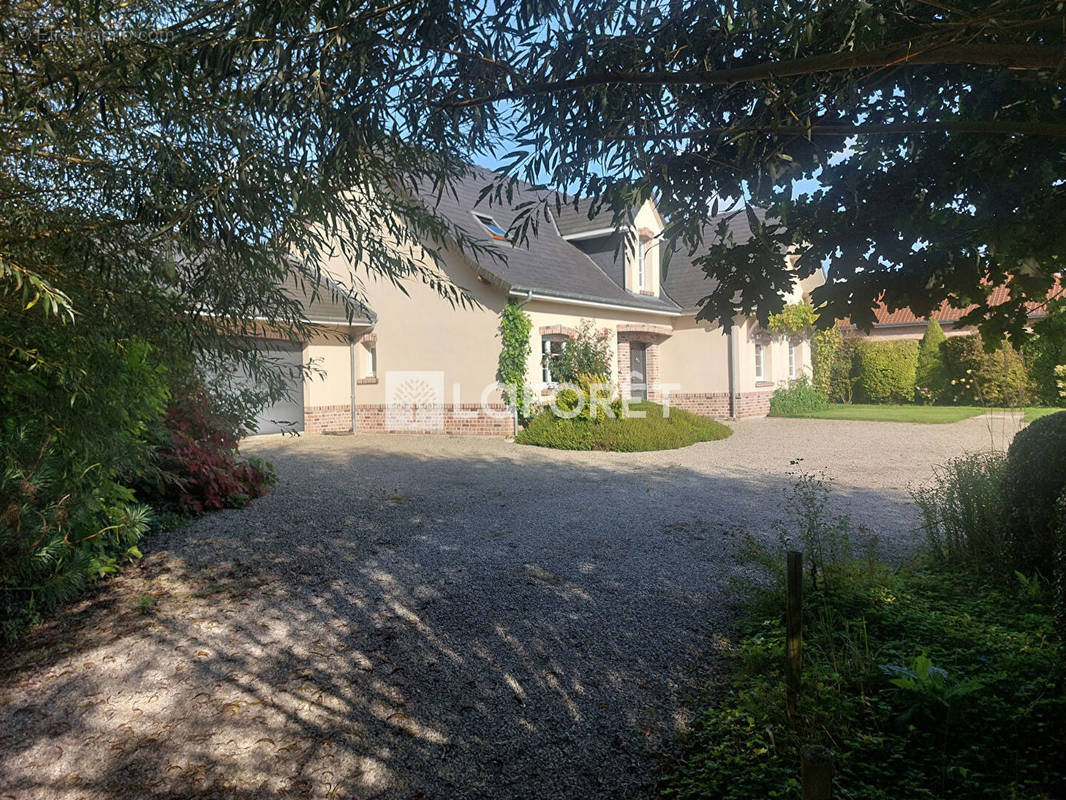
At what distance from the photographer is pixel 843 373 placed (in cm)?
2197

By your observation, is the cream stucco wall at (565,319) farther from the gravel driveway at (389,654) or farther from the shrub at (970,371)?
the shrub at (970,371)

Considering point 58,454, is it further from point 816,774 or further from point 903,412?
point 903,412

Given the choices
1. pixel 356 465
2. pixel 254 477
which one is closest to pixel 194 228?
pixel 254 477

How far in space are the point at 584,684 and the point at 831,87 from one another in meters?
2.97

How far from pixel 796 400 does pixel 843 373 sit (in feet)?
13.6

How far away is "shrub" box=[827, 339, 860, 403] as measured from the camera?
71.7 ft

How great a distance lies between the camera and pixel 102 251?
3.68 m

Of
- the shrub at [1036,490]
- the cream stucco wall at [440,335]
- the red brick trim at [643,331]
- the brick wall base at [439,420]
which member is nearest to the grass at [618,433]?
the brick wall base at [439,420]

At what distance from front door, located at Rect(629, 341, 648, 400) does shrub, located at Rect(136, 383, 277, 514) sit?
36.4 feet

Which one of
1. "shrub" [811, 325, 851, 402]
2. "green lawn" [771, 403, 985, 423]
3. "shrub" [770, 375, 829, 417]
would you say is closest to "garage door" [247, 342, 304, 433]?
"shrub" [770, 375, 829, 417]

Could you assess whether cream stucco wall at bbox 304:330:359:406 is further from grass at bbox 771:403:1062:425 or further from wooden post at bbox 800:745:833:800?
wooden post at bbox 800:745:833:800

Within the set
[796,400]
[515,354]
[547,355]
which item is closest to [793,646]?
[515,354]

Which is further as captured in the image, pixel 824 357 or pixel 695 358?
pixel 824 357

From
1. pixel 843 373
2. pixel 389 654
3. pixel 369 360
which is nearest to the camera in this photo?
pixel 389 654
